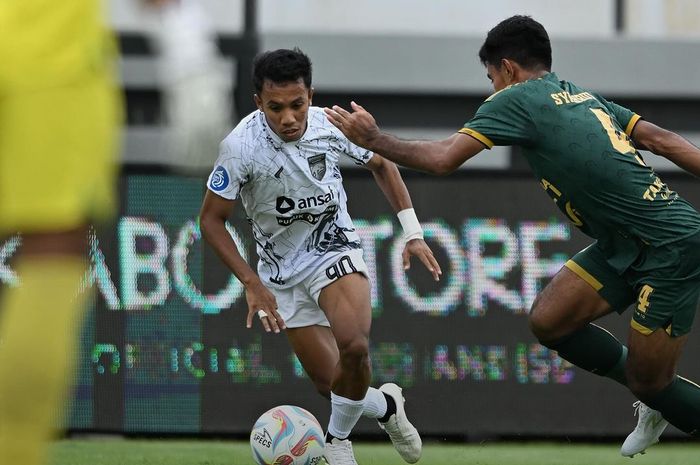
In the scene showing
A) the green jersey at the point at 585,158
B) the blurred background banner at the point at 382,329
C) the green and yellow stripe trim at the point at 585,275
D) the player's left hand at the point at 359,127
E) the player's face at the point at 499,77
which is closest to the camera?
the player's left hand at the point at 359,127

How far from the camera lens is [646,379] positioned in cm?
615

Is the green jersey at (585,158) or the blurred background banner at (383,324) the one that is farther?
the blurred background banner at (383,324)

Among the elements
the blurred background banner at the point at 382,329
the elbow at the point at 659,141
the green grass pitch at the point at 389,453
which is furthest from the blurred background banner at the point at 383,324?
the elbow at the point at 659,141

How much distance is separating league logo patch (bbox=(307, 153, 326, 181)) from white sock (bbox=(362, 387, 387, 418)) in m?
1.16

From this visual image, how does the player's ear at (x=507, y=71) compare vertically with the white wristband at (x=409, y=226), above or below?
above

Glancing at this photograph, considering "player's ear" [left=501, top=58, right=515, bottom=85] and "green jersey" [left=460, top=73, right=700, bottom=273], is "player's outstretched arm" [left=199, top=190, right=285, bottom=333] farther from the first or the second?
"player's ear" [left=501, top=58, right=515, bottom=85]

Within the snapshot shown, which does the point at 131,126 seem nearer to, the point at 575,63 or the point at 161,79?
the point at 575,63

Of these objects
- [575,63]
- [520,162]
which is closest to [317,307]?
[520,162]

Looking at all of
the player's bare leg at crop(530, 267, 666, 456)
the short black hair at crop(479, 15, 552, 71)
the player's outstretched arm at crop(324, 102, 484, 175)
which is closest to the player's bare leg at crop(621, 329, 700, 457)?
the player's bare leg at crop(530, 267, 666, 456)

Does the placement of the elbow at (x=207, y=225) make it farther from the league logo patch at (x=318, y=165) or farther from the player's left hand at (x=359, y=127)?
the player's left hand at (x=359, y=127)

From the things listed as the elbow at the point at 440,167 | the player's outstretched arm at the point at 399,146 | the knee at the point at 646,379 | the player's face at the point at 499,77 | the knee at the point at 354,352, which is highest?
the player's face at the point at 499,77

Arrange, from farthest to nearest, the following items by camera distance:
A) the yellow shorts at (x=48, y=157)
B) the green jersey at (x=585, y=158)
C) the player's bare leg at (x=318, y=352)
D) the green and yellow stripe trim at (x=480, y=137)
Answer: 1. the player's bare leg at (x=318, y=352)
2. the green jersey at (x=585, y=158)
3. the green and yellow stripe trim at (x=480, y=137)
4. the yellow shorts at (x=48, y=157)

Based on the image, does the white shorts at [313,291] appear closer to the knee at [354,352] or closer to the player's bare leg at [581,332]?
the knee at [354,352]

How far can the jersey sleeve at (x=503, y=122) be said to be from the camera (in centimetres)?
590
